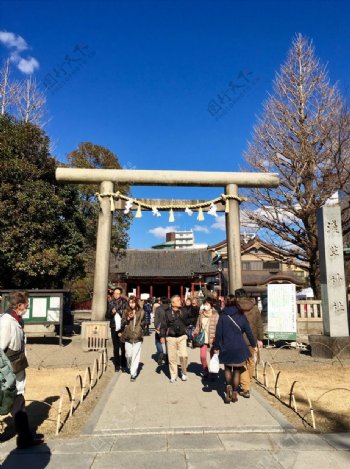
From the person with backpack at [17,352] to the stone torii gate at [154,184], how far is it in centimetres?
682

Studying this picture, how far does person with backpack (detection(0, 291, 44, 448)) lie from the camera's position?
13.5ft

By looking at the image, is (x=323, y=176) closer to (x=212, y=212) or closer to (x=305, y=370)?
(x=212, y=212)

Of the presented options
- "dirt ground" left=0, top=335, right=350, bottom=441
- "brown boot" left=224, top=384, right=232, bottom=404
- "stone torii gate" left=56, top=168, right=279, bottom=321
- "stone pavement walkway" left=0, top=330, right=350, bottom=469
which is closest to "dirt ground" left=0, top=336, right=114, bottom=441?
"dirt ground" left=0, top=335, right=350, bottom=441

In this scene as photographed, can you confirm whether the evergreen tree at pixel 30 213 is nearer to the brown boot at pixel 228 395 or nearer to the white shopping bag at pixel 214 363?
the white shopping bag at pixel 214 363

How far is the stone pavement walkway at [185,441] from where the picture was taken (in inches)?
147

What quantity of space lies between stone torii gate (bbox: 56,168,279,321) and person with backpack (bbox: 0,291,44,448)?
682cm

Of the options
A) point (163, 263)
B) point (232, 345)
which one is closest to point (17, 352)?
point (232, 345)

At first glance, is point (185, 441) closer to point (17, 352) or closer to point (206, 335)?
point (17, 352)

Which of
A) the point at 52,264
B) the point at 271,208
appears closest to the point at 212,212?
the point at 271,208

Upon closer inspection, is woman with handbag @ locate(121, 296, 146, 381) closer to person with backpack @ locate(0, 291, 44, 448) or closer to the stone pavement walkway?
the stone pavement walkway

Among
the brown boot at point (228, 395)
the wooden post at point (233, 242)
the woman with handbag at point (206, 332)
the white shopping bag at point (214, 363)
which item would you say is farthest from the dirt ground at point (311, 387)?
the wooden post at point (233, 242)

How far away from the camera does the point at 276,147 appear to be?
1550cm

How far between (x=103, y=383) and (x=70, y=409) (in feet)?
6.43

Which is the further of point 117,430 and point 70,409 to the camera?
point 70,409
